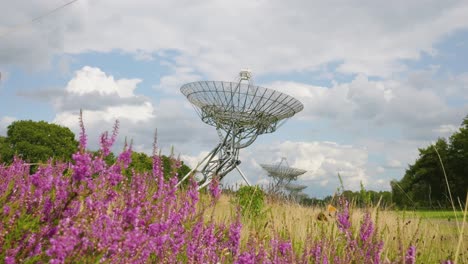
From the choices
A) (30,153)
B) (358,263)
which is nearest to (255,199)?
(358,263)

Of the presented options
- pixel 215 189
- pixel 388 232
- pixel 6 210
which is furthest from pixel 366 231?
pixel 6 210

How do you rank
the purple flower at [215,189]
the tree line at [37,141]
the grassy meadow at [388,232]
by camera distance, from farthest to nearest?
the tree line at [37,141] < the grassy meadow at [388,232] < the purple flower at [215,189]

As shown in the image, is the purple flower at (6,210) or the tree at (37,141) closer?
the purple flower at (6,210)

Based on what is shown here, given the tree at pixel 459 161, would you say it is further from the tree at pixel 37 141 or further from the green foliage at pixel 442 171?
the tree at pixel 37 141

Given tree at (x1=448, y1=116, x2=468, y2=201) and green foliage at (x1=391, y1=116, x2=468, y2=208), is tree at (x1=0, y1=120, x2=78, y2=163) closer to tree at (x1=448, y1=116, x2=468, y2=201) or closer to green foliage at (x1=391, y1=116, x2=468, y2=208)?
green foliage at (x1=391, y1=116, x2=468, y2=208)

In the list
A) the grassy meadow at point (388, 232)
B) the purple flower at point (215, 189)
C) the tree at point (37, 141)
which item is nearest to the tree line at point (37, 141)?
the tree at point (37, 141)

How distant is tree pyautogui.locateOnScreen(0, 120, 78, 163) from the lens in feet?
127

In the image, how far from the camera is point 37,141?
132 ft

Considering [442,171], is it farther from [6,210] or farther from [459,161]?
[6,210]

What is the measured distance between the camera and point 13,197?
3.38m

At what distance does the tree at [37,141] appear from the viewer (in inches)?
1523

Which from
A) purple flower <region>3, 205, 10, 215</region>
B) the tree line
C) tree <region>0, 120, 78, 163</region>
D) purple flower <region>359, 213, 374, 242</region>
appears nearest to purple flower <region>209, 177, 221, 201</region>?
purple flower <region>359, 213, 374, 242</region>

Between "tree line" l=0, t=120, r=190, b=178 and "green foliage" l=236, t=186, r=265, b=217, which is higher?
"tree line" l=0, t=120, r=190, b=178

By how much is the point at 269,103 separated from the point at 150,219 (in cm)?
2988
